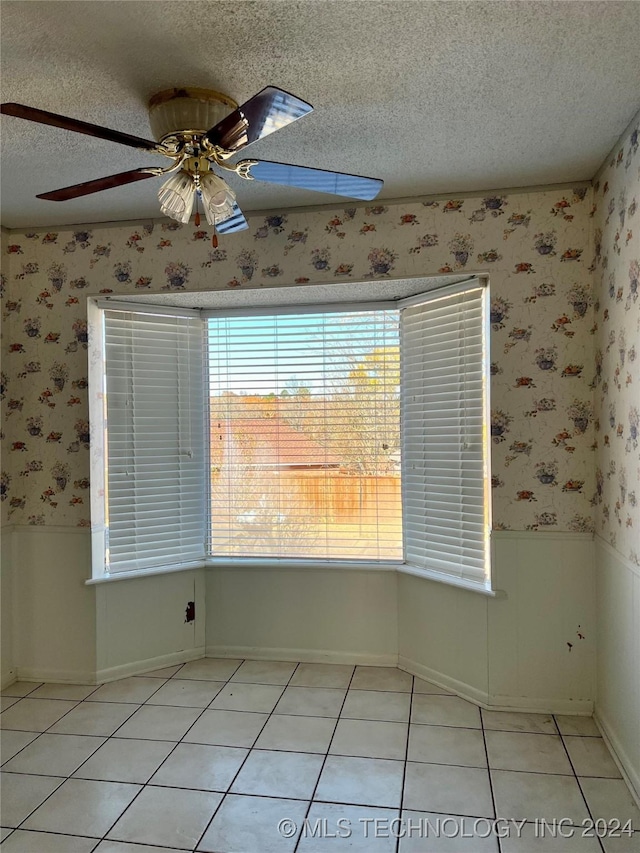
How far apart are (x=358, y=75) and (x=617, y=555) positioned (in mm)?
2120

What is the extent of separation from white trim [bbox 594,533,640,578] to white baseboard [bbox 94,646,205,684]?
2.32 meters

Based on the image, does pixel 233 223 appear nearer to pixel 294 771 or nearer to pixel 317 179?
pixel 317 179

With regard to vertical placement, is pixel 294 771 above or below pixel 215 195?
below

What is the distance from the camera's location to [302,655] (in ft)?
11.5

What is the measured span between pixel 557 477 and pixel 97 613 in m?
2.57

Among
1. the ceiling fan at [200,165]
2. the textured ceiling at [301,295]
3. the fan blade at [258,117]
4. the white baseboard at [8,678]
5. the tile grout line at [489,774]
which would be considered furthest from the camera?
the white baseboard at [8,678]

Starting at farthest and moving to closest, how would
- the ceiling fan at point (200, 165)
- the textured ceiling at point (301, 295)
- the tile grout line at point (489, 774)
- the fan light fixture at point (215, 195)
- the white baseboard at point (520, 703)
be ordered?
the textured ceiling at point (301, 295) < the white baseboard at point (520, 703) < the tile grout line at point (489, 774) < the fan light fixture at point (215, 195) < the ceiling fan at point (200, 165)

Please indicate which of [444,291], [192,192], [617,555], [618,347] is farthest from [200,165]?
[617,555]

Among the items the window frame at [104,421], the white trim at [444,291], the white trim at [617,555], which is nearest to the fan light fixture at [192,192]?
the window frame at [104,421]

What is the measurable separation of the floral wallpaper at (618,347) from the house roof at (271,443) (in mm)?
1474

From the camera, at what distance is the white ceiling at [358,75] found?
168cm

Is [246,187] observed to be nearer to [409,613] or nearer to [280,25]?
[280,25]

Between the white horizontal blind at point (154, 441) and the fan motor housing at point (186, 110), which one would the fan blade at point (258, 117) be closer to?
the fan motor housing at point (186, 110)

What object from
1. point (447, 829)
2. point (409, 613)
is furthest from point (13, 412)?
point (447, 829)
